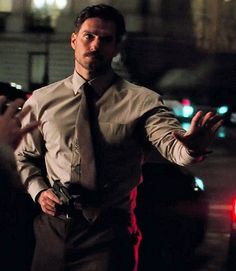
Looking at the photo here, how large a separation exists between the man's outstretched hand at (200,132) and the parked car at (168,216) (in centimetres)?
170

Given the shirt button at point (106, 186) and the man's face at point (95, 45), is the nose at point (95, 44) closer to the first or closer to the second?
the man's face at point (95, 45)

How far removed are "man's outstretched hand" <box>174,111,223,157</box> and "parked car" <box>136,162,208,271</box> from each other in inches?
66.8

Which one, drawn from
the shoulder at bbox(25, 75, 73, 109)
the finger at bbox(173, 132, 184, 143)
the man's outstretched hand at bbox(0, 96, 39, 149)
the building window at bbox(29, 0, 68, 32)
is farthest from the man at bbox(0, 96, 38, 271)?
the building window at bbox(29, 0, 68, 32)

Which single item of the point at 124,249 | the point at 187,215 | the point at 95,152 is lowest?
the point at 187,215

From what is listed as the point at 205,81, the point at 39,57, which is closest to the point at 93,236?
the point at 205,81

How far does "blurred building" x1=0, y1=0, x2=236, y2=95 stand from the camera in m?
14.0

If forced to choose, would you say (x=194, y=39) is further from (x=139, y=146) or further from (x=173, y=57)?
(x=139, y=146)

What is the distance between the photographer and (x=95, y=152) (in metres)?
2.73

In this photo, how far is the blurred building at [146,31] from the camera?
14.0m

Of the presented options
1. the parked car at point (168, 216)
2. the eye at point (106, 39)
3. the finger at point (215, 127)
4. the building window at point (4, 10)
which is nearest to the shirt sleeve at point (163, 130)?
the finger at point (215, 127)

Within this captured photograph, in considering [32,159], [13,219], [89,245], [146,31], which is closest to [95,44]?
[32,159]

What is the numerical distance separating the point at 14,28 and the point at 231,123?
579 cm

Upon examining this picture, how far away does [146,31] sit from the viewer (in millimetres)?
14789

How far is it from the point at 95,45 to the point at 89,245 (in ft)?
2.17
